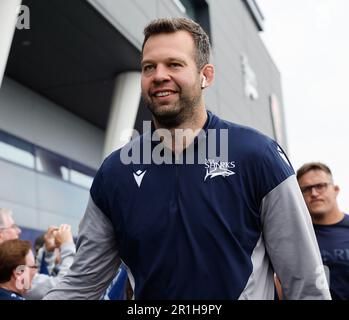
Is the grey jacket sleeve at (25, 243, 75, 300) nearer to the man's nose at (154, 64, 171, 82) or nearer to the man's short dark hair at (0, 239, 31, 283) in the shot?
the man's short dark hair at (0, 239, 31, 283)

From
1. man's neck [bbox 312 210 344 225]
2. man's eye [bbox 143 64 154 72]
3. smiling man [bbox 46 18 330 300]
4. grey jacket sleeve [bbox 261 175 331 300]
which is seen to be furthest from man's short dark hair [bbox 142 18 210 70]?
man's neck [bbox 312 210 344 225]

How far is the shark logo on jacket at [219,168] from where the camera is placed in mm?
1978

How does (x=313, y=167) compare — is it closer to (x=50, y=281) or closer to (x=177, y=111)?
(x=50, y=281)

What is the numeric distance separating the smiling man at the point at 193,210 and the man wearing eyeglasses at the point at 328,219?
2.22 metres

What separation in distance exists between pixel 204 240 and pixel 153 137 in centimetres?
54

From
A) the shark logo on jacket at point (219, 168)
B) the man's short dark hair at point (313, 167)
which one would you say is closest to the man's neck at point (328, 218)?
the man's short dark hair at point (313, 167)

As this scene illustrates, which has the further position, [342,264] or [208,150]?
[342,264]

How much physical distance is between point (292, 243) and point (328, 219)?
8.72ft

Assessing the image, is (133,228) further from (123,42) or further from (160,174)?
(123,42)

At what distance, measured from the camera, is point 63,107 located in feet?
48.5

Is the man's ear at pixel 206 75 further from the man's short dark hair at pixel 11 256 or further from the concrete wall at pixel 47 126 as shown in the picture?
the concrete wall at pixel 47 126

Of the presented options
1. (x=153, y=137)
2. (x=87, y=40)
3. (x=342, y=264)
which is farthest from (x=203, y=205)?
(x=87, y=40)

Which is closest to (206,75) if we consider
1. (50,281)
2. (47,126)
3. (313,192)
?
(313,192)

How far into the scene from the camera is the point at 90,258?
7.16ft
